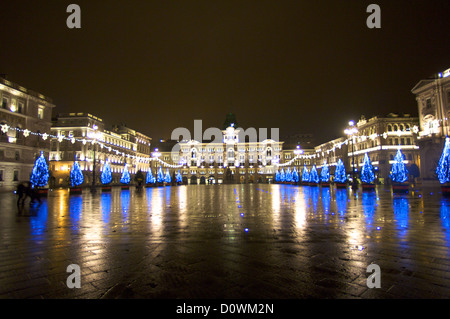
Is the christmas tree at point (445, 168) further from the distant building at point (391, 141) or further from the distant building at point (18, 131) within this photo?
the distant building at point (18, 131)

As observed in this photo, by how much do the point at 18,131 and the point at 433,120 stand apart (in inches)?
2267

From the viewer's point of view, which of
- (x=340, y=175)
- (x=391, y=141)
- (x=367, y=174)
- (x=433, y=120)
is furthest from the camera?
(x=391, y=141)

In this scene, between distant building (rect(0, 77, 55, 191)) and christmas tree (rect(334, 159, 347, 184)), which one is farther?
distant building (rect(0, 77, 55, 191))

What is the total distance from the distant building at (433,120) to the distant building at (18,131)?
5270cm

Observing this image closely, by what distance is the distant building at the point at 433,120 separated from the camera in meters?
36.0

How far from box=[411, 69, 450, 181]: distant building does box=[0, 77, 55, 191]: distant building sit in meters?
52.7

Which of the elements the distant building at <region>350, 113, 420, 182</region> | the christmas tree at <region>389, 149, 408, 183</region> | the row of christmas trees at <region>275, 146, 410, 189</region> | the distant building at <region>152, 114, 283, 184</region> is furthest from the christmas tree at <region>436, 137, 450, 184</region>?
the distant building at <region>152, 114, 283, 184</region>

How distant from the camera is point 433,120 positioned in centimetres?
3759

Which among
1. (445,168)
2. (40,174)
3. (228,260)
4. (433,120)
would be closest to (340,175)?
(445,168)

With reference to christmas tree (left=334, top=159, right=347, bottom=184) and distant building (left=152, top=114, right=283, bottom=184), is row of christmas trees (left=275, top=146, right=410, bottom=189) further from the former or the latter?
distant building (left=152, top=114, right=283, bottom=184)

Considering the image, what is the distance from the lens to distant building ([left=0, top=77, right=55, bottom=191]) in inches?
1361

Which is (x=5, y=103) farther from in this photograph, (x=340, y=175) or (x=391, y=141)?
(x=391, y=141)

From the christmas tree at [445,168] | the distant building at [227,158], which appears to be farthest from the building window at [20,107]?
the distant building at [227,158]

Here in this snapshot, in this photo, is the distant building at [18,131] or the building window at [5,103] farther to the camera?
the building window at [5,103]
